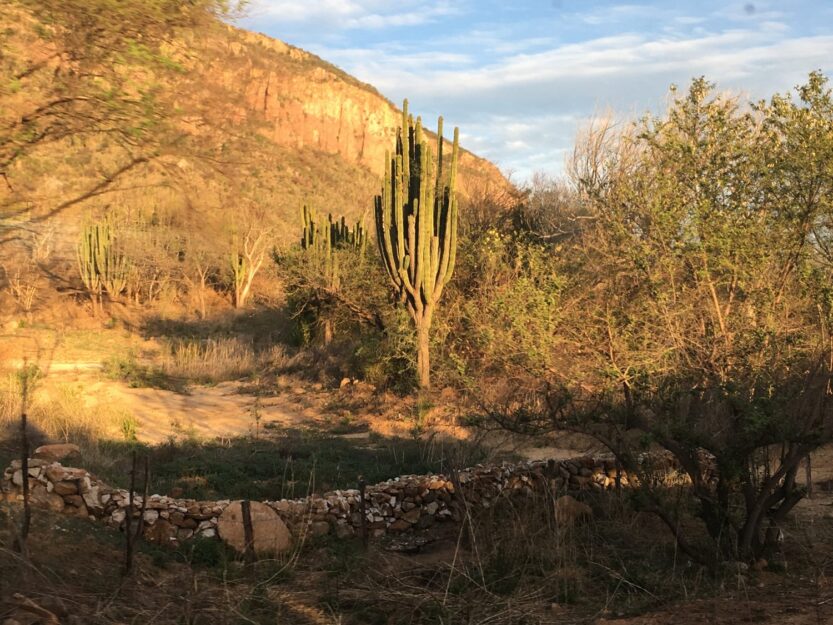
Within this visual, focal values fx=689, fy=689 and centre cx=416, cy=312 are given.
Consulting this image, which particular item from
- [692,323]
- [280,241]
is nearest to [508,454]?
[692,323]

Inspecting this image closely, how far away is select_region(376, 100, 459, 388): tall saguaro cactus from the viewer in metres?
15.1

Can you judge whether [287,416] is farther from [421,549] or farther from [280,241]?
[280,241]

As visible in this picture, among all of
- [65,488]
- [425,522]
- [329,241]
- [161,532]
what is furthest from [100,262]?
[425,522]

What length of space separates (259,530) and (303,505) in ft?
1.95

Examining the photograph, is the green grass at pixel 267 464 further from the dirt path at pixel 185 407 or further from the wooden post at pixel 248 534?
the dirt path at pixel 185 407

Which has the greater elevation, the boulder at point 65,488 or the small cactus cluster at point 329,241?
the small cactus cluster at point 329,241

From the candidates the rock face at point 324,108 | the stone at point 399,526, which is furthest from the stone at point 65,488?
the rock face at point 324,108

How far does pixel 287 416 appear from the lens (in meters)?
14.2

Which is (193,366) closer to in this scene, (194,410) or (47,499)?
(194,410)

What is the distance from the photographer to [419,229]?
1498cm

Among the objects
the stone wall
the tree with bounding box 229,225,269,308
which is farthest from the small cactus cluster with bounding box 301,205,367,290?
the stone wall

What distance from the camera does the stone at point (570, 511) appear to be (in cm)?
647

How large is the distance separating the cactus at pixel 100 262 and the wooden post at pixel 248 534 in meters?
26.4

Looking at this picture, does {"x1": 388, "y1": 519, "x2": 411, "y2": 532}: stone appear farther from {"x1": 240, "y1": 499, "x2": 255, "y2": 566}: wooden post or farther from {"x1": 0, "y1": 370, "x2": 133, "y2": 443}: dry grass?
{"x1": 0, "y1": 370, "x2": 133, "y2": 443}: dry grass
